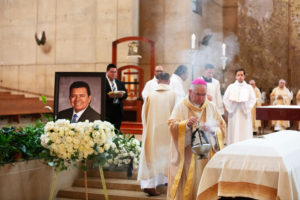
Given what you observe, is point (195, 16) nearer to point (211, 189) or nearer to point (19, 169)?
point (19, 169)

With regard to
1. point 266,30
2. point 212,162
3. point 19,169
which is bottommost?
point 19,169

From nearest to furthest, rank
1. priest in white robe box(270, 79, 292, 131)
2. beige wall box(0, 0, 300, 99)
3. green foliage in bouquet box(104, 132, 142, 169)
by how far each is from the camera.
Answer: green foliage in bouquet box(104, 132, 142, 169), priest in white robe box(270, 79, 292, 131), beige wall box(0, 0, 300, 99)

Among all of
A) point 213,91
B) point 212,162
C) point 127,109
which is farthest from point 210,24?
point 212,162

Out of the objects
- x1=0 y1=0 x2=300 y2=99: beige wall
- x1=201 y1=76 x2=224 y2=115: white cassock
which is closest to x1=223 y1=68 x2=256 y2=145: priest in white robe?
x1=201 y1=76 x2=224 y2=115: white cassock

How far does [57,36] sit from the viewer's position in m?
15.4

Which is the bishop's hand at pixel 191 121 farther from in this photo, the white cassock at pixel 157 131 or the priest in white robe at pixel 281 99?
the priest in white robe at pixel 281 99

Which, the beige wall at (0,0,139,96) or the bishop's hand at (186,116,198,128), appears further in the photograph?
the beige wall at (0,0,139,96)

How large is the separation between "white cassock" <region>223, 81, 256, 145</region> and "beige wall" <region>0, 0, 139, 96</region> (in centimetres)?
479

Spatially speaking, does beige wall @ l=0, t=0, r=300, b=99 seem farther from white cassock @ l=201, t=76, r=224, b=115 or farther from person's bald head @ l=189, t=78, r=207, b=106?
person's bald head @ l=189, t=78, r=207, b=106

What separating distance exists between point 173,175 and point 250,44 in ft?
40.5

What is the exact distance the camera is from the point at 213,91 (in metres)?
8.99

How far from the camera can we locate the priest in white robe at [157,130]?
6.23m

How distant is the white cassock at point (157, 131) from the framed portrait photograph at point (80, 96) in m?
0.85

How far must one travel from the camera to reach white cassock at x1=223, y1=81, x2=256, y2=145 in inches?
392
